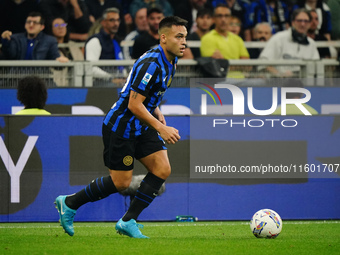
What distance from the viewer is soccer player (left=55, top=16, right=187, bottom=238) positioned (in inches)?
279

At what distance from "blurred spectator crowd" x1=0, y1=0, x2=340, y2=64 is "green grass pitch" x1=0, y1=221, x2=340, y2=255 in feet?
14.1

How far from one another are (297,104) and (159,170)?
14.6ft

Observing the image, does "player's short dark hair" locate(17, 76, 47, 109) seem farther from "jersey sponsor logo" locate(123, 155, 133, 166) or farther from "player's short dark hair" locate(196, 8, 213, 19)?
"player's short dark hair" locate(196, 8, 213, 19)

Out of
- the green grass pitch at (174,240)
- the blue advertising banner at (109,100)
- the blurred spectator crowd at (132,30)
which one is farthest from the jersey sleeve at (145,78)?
the blurred spectator crowd at (132,30)

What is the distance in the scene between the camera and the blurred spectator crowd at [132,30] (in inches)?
492

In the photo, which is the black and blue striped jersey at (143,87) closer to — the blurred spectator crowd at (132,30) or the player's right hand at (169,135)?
the player's right hand at (169,135)

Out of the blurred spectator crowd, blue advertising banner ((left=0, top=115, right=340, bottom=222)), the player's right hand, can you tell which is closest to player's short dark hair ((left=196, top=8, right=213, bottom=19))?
the blurred spectator crowd

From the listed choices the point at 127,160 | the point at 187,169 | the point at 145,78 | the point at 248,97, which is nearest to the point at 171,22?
the point at 145,78

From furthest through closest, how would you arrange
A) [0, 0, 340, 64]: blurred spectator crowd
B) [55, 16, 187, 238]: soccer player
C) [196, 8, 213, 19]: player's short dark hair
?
[196, 8, 213, 19]: player's short dark hair, [0, 0, 340, 64]: blurred spectator crowd, [55, 16, 187, 238]: soccer player

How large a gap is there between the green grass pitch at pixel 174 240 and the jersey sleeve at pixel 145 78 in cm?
146

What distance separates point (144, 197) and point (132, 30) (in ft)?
25.7

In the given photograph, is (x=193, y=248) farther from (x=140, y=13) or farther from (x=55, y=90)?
(x=140, y=13)

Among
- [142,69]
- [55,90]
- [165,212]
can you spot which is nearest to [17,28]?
[55,90]

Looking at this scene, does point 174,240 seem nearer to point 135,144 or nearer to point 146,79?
point 135,144
